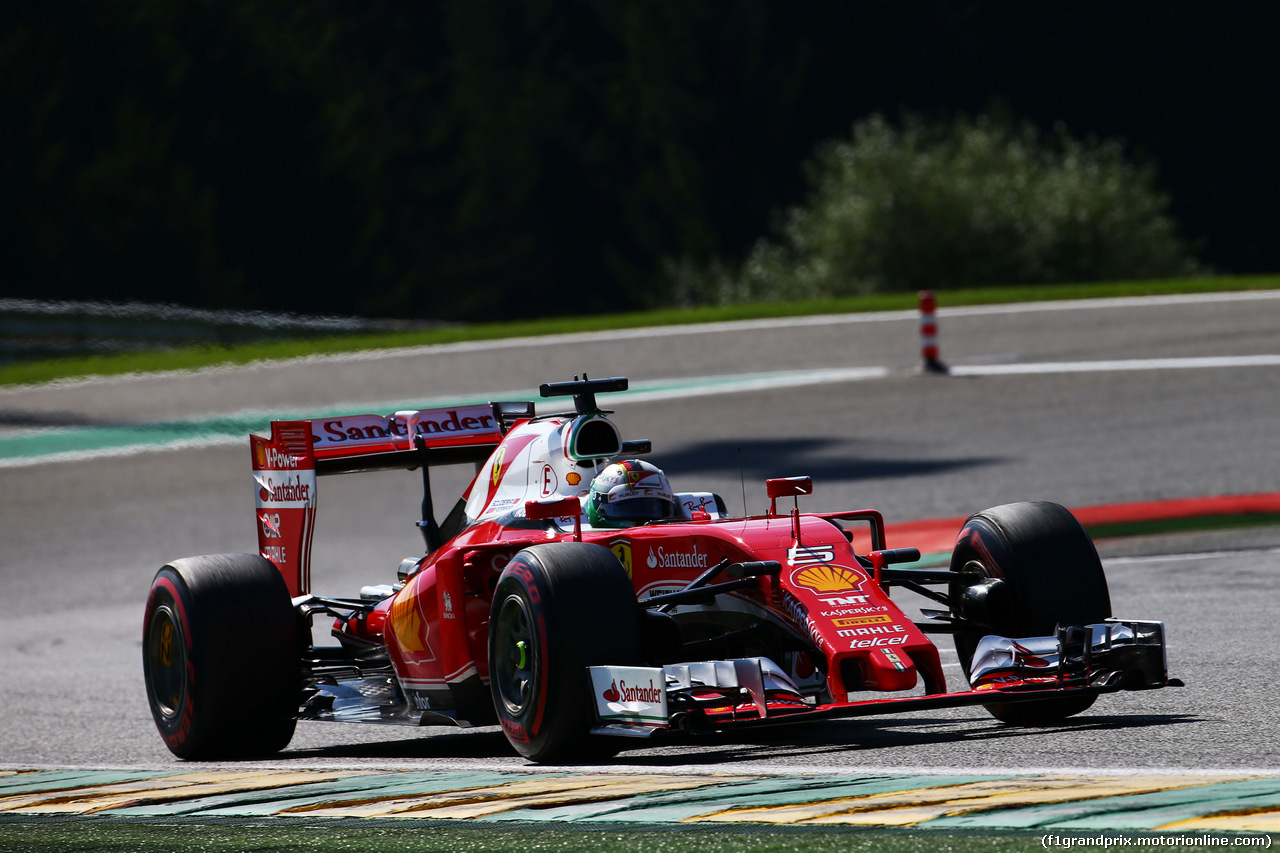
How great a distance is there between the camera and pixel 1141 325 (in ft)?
77.1

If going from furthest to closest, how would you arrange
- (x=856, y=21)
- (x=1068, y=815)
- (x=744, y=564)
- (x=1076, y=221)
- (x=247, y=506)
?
(x=856, y=21) < (x=1076, y=221) < (x=247, y=506) < (x=744, y=564) < (x=1068, y=815)

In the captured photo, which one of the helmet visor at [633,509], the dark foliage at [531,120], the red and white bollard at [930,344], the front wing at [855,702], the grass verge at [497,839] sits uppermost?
the dark foliage at [531,120]

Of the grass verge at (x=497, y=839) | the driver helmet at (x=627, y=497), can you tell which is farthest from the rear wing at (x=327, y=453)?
the grass verge at (x=497, y=839)

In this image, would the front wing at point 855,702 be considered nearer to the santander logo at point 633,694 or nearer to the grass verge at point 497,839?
the santander logo at point 633,694

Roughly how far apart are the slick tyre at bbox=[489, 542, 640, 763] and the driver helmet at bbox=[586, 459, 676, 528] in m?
0.91

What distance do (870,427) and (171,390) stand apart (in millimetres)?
9424

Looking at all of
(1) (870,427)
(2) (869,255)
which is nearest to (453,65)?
(2) (869,255)

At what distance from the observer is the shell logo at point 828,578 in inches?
268

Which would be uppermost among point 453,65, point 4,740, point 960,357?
point 453,65

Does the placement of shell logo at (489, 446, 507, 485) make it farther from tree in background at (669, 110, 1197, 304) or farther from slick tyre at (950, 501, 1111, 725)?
tree in background at (669, 110, 1197, 304)

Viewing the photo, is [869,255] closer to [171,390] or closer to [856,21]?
[171,390]

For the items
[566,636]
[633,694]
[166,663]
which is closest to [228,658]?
[166,663]

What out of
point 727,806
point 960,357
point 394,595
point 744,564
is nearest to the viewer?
point 727,806

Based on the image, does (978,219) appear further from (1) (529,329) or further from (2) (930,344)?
(2) (930,344)
